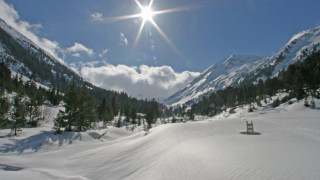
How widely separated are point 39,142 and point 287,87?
294 ft

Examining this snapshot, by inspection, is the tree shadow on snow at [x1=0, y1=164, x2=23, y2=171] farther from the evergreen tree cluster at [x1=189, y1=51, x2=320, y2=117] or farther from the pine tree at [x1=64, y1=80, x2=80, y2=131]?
the evergreen tree cluster at [x1=189, y1=51, x2=320, y2=117]

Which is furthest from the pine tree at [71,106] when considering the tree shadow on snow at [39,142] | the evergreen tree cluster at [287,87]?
the evergreen tree cluster at [287,87]

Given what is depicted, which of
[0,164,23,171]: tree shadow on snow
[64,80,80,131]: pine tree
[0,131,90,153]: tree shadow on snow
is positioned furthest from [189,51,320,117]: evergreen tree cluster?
[0,131,90,153]: tree shadow on snow

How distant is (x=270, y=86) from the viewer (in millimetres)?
73875

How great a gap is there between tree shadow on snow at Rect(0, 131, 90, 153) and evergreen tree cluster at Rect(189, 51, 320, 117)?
56426 mm

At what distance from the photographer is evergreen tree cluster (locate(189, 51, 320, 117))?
42812 mm

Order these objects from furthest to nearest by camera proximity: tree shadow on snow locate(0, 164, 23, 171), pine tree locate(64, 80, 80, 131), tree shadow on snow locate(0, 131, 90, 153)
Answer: pine tree locate(64, 80, 80, 131), tree shadow on snow locate(0, 131, 90, 153), tree shadow on snow locate(0, 164, 23, 171)

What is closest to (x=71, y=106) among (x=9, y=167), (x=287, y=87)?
(x=9, y=167)

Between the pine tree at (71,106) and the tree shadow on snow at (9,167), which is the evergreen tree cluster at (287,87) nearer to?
the pine tree at (71,106)

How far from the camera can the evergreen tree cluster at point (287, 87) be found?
42.8 meters

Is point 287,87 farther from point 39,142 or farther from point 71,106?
point 39,142

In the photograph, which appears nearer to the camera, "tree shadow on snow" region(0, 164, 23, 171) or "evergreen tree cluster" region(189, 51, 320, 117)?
"tree shadow on snow" region(0, 164, 23, 171)

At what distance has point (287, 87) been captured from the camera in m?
69.2

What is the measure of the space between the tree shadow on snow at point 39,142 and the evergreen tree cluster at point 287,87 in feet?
185
